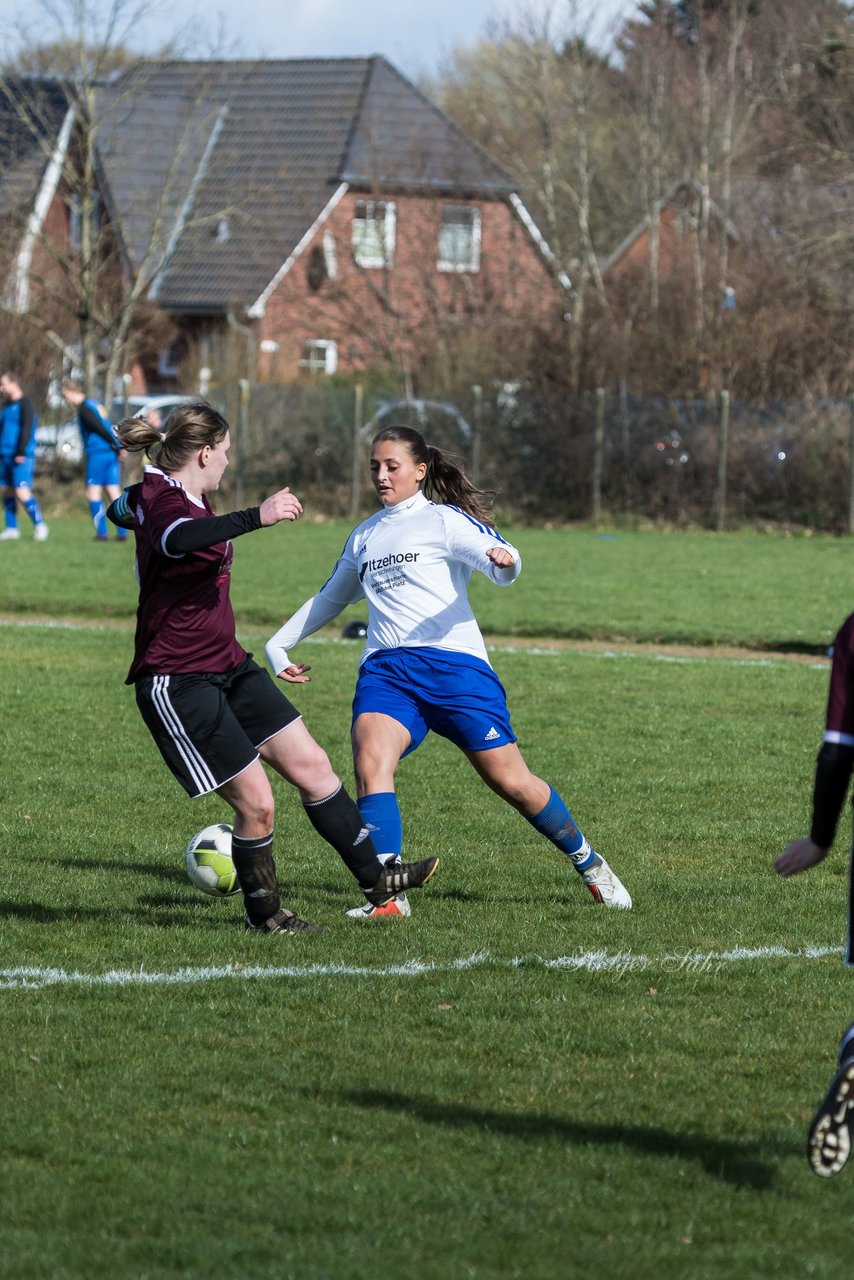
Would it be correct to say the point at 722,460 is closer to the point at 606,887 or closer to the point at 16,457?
the point at 16,457

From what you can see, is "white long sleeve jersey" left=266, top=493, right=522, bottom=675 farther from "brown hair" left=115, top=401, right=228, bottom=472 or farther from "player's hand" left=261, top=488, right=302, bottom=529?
"player's hand" left=261, top=488, right=302, bottom=529

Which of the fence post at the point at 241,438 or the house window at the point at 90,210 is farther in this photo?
the house window at the point at 90,210

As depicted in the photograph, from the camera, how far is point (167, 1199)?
3.62 meters

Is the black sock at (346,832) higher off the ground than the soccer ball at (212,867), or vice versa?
the black sock at (346,832)

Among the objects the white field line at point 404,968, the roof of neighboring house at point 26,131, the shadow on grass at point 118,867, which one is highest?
the roof of neighboring house at point 26,131

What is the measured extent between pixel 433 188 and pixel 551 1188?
1478 inches

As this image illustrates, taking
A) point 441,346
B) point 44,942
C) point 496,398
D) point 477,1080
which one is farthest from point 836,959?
point 441,346

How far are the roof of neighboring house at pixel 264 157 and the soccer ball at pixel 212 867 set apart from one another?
31.3 m

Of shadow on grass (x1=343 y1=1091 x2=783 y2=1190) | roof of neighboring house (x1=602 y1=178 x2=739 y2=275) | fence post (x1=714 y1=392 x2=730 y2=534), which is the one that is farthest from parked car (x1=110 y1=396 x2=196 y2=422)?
shadow on grass (x1=343 y1=1091 x2=783 y2=1190)

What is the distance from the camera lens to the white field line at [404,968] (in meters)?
5.32

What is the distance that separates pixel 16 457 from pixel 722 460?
36.5 ft

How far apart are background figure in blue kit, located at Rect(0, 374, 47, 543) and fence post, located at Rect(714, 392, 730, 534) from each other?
1066 cm

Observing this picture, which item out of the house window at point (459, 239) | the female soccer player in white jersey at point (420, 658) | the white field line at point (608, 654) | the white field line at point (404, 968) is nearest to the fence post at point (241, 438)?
the house window at point (459, 239)

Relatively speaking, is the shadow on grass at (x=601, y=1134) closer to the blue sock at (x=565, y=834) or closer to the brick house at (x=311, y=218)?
the blue sock at (x=565, y=834)
